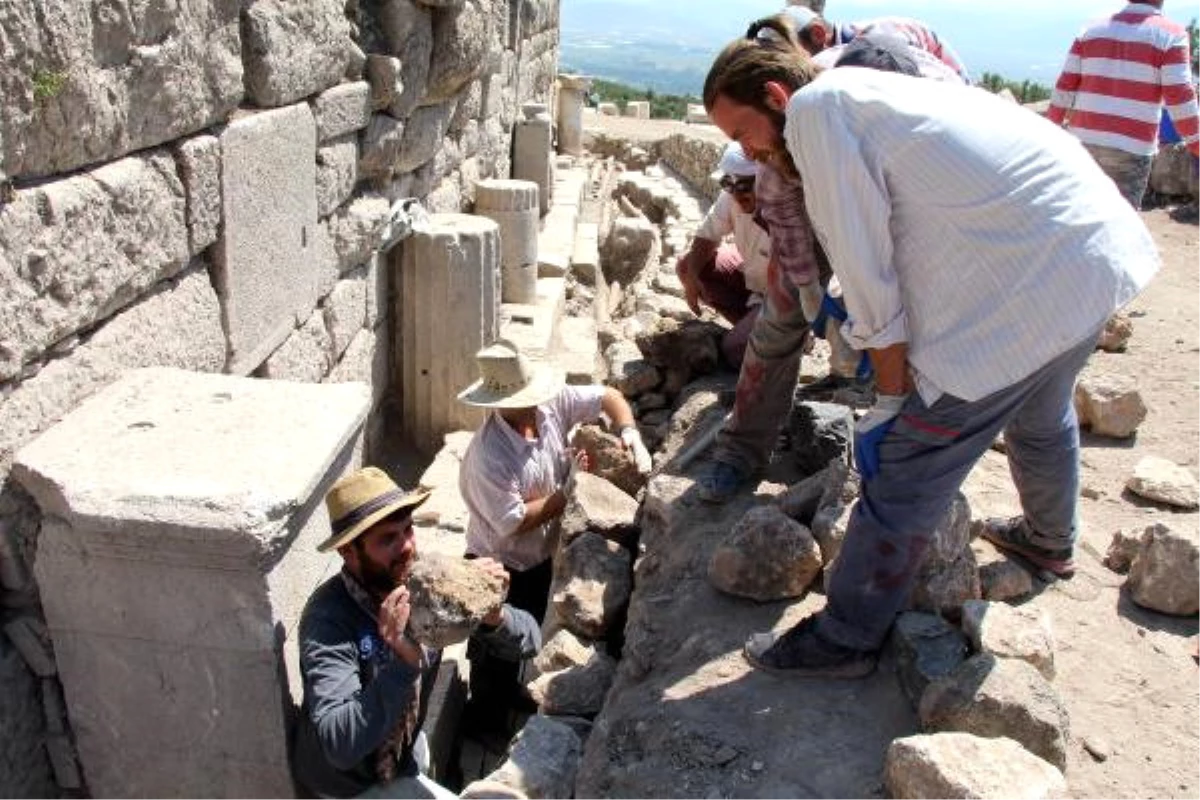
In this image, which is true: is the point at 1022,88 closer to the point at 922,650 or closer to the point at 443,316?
the point at 443,316

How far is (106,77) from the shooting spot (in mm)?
2918

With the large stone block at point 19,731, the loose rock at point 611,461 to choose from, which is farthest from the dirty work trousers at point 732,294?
the large stone block at point 19,731

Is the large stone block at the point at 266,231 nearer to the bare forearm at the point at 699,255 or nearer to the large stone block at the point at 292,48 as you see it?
the large stone block at the point at 292,48

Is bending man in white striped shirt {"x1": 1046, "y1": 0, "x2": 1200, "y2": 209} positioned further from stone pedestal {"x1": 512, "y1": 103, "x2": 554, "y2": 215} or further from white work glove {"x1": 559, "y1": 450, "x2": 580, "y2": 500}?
stone pedestal {"x1": 512, "y1": 103, "x2": 554, "y2": 215}

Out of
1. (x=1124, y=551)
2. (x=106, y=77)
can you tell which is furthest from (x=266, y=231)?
(x=1124, y=551)

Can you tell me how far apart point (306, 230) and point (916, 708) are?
10.8 ft

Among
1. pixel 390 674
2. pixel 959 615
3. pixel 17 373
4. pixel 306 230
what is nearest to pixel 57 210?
pixel 17 373

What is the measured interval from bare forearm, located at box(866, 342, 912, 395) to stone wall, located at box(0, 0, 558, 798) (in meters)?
2.14

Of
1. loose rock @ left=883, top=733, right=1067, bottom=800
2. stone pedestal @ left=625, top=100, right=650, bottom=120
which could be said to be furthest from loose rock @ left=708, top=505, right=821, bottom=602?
stone pedestal @ left=625, top=100, right=650, bottom=120

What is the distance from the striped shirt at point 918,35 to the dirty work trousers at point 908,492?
1.03 meters

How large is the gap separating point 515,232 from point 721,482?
4.21 metres

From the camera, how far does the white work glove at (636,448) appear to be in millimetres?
4406

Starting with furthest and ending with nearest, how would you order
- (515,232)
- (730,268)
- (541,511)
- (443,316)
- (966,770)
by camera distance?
(515,232) → (443,316) → (730,268) → (541,511) → (966,770)

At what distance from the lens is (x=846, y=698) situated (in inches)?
107
